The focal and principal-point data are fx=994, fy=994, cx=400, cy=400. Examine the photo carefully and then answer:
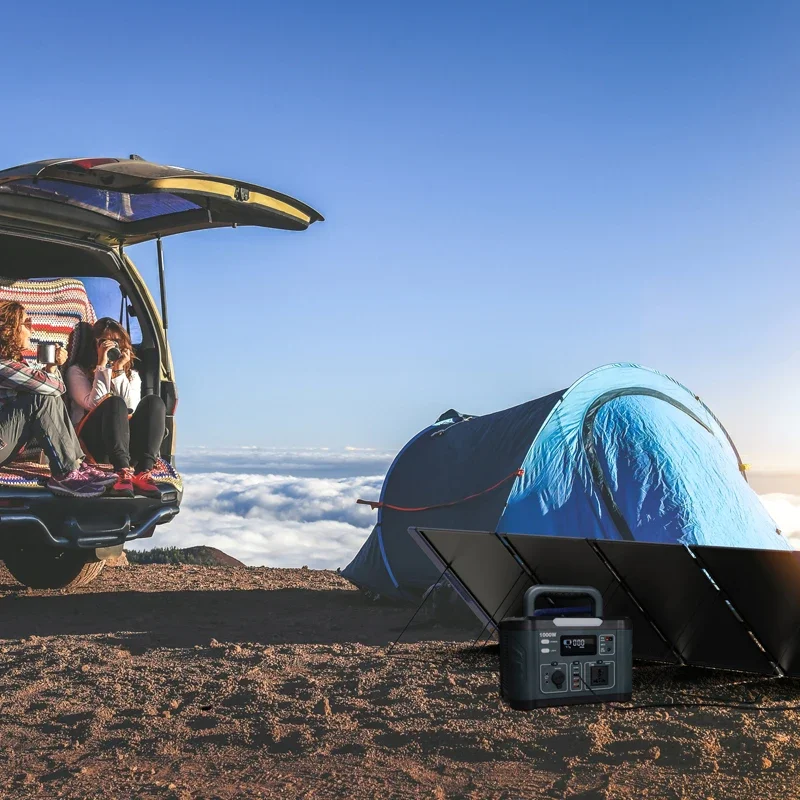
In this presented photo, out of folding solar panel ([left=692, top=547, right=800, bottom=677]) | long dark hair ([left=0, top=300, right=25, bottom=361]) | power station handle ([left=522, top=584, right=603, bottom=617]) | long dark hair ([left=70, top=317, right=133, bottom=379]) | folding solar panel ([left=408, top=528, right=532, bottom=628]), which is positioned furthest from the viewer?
long dark hair ([left=70, top=317, right=133, bottom=379])

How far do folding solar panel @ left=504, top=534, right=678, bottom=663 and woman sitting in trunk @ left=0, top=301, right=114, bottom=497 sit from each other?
19.7 ft

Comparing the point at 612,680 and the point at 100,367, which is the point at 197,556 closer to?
the point at 100,367

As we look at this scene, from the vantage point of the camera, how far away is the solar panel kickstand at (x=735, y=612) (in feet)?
11.6

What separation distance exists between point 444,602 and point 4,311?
189 inches

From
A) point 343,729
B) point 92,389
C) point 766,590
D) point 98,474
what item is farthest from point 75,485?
point 766,590

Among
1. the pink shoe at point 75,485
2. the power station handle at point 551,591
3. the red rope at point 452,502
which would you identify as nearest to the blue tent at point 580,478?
the red rope at point 452,502

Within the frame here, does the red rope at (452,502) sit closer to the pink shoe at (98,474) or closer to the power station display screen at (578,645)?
the pink shoe at (98,474)

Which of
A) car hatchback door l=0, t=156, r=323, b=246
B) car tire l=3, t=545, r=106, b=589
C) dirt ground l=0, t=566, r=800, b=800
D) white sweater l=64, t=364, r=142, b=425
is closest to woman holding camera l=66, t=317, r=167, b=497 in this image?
white sweater l=64, t=364, r=142, b=425

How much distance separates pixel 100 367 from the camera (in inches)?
376

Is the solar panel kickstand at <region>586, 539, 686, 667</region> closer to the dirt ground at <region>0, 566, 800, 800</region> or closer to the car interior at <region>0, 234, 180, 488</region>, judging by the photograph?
the dirt ground at <region>0, 566, 800, 800</region>

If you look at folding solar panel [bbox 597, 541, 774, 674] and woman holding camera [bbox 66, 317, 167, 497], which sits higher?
woman holding camera [bbox 66, 317, 167, 497]

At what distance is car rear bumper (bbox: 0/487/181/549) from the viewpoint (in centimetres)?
845

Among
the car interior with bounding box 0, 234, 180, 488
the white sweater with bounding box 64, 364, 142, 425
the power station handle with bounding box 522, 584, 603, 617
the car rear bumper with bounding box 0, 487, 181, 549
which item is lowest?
the car rear bumper with bounding box 0, 487, 181, 549

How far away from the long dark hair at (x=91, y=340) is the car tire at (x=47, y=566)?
228 centimetres
